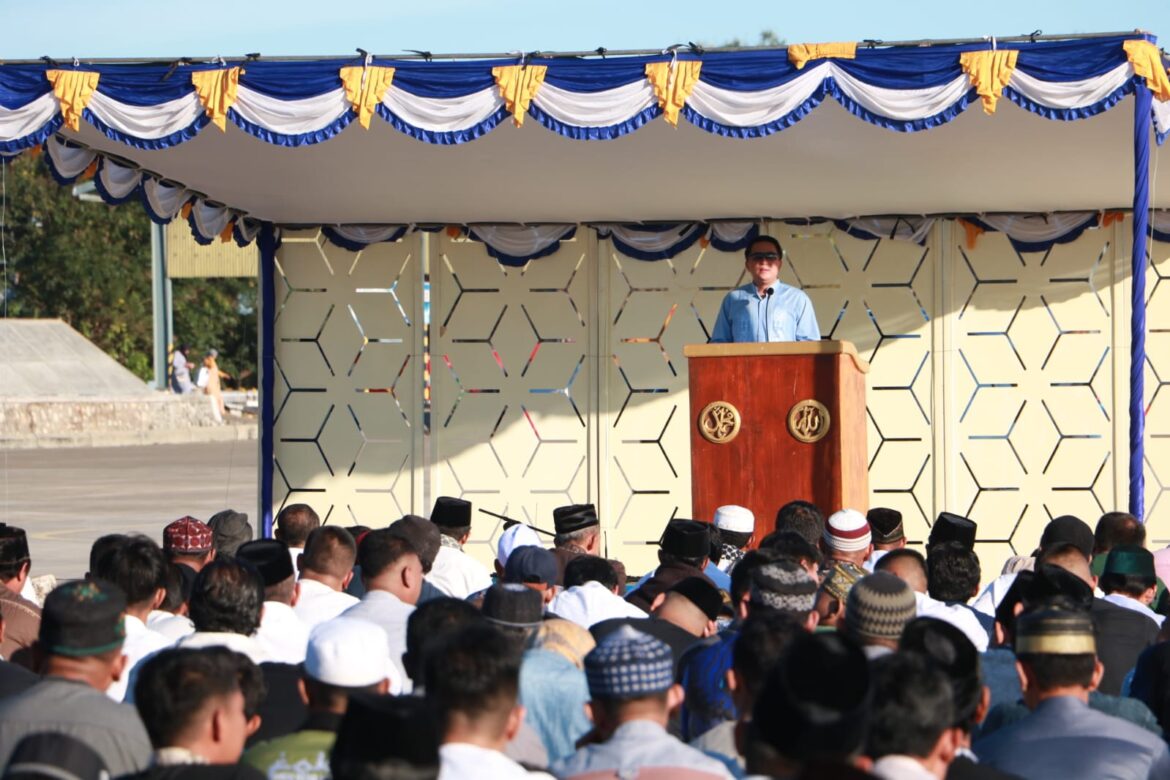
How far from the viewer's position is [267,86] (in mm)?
8242

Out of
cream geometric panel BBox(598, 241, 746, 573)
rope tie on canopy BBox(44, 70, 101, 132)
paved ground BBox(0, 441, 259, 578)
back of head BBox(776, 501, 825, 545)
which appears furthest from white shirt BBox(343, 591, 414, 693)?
cream geometric panel BBox(598, 241, 746, 573)

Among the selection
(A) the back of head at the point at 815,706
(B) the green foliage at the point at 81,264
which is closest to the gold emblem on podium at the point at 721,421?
(A) the back of head at the point at 815,706

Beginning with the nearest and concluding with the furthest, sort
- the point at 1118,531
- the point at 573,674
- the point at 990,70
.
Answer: the point at 573,674 < the point at 1118,531 < the point at 990,70

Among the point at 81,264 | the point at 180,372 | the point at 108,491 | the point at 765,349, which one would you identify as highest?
the point at 81,264

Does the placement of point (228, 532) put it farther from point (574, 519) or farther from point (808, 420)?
point (808, 420)

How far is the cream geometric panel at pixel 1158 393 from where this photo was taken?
1180cm

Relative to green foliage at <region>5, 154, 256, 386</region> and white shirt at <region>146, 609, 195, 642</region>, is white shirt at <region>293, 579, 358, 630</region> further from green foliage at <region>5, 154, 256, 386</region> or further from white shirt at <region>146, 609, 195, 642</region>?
green foliage at <region>5, 154, 256, 386</region>

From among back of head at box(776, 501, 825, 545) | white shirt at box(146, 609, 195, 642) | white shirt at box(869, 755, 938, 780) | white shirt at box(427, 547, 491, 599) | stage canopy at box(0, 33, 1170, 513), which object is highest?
stage canopy at box(0, 33, 1170, 513)

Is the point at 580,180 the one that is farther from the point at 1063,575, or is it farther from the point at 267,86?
the point at 1063,575

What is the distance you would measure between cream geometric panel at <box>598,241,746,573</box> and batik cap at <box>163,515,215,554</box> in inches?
238

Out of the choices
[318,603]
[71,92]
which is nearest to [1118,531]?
[318,603]

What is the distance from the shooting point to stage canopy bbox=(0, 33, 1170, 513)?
25.8 feet

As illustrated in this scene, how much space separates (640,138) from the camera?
30.3 ft

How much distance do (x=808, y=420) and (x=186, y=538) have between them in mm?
3271
